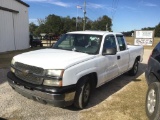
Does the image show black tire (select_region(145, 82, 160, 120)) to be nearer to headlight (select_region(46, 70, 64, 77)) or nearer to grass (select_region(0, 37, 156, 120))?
grass (select_region(0, 37, 156, 120))

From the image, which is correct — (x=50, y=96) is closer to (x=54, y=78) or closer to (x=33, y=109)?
(x=54, y=78)

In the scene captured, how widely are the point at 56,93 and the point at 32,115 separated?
2.82ft

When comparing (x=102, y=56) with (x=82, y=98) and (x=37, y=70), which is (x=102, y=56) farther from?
(x=37, y=70)

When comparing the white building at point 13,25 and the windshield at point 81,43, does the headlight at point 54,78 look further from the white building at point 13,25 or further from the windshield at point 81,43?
the white building at point 13,25

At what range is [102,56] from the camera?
15.8 ft

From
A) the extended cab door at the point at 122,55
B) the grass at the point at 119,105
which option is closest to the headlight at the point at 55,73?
the grass at the point at 119,105

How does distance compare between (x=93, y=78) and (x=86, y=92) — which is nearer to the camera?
(x=86, y=92)

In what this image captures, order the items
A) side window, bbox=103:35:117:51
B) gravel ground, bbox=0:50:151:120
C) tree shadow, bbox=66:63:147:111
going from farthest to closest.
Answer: side window, bbox=103:35:117:51
tree shadow, bbox=66:63:147:111
gravel ground, bbox=0:50:151:120

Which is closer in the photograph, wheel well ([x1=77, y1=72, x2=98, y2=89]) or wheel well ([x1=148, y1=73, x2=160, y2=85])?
wheel well ([x1=148, y1=73, x2=160, y2=85])

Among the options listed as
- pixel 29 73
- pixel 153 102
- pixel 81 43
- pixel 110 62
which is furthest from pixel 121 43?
pixel 29 73

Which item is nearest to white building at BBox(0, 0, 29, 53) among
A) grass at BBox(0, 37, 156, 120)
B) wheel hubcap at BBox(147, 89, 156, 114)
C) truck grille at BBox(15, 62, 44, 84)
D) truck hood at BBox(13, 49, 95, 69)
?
grass at BBox(0, 37, 156, 120)

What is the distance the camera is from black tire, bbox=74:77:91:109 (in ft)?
13.2

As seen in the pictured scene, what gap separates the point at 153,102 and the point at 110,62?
177 centimetres

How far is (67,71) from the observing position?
3.66 meters
